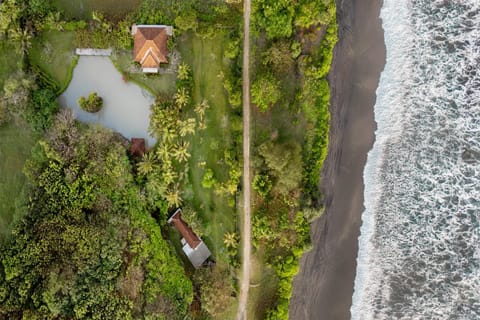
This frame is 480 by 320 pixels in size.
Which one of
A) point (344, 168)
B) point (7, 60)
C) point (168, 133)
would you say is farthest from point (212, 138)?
point (7, 60)

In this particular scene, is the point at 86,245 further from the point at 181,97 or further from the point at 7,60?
the point at 7,60

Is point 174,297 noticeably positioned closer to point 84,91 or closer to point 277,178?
point 277,178

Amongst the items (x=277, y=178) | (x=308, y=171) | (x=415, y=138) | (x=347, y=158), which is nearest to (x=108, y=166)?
(x=277, y=178)

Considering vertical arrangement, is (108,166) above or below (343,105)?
below

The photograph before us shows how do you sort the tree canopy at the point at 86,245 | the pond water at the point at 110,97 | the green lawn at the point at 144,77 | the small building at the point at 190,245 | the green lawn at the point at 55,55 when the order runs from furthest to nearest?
the green lawn at the point at 55,55
the pond water at the point at 110,97
the green lawn at the point at 144,77
the small building at the point at 190,245
the tree canopy at the point at 86,245

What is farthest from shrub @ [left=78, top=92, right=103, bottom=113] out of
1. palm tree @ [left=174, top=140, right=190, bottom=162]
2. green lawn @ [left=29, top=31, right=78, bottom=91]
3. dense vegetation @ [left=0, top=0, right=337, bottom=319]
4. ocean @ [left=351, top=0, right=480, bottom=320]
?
ocean @ [left=351, top=0, right=480, bottom=320]

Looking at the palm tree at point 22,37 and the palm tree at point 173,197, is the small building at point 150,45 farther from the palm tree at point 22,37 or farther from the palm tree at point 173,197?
the palm tree at point 173,197

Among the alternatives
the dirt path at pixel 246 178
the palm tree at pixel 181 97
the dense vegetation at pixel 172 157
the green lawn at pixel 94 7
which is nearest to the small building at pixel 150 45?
the dense vegetation at pixel 172 157
